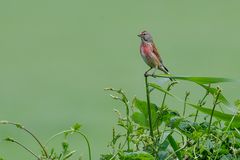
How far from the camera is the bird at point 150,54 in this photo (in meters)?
1.56

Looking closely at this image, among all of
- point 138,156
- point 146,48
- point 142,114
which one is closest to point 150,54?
point 146,48

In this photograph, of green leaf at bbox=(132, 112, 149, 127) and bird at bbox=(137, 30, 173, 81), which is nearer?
green leaf at bbox=(132, 112, 149, 127)

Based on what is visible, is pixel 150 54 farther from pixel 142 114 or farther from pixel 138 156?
pixel 138 156

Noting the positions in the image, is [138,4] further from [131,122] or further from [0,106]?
[131,122]

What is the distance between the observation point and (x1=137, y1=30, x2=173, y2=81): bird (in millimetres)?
1557

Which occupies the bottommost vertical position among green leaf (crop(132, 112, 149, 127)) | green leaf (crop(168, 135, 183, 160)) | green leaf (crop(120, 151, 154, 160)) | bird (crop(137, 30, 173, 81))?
green leaf (crop(120, 151, 154, 160))

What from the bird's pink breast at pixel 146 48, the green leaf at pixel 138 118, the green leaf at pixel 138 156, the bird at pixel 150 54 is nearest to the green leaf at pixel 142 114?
the green leaf at pixel 138 118

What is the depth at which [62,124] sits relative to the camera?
3918 mm

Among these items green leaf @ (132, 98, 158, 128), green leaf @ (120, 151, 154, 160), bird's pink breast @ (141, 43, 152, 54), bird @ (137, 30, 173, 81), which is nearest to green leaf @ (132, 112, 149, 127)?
green leaf @ (132, 98, 158, 128)

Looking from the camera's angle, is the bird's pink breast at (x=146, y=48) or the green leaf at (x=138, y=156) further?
the bird's pink breast at (x=146, y=48)

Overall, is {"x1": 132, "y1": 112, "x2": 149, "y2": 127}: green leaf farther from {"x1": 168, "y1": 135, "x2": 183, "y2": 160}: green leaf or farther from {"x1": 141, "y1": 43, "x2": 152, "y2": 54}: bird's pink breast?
{"x1": 141, "y1": 43, "x2": 152, "y2": 54}: bird's pink breast

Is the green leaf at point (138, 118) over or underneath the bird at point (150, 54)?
underneath

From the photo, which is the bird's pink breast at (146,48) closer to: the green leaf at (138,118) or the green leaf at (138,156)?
the green leaf at (138,118)

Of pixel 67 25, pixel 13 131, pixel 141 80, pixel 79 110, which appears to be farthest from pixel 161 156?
pixel 67 25
